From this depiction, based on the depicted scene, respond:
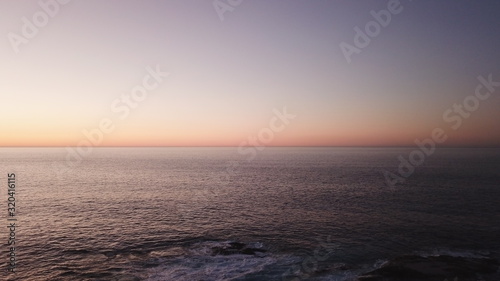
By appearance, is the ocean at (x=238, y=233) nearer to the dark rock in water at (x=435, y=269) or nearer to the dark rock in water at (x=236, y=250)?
the dark rock in water at (x=236, y=250)

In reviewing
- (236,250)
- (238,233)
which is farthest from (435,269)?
(238,233)

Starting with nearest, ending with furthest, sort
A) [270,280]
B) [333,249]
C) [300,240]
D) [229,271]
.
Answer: [270,280]
[229,271]
[333,249]
[300,240]

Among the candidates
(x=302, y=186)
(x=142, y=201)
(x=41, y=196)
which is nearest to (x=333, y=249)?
(x=142, y=201)

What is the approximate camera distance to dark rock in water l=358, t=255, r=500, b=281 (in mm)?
32281

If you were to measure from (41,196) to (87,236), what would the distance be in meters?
47.8

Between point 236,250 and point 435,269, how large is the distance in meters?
24.0

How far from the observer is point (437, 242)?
44.5 m

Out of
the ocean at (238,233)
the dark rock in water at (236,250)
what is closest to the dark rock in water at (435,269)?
the ocean at (238,233)

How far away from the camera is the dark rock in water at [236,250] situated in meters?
40.1

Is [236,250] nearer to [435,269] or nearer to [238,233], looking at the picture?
[238,233]

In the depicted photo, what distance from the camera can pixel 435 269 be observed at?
3444 cm

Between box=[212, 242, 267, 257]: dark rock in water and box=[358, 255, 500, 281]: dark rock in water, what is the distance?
13704mm

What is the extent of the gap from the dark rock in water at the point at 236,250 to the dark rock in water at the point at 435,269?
13.7 m

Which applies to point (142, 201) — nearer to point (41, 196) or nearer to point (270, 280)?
point (41, 196)
